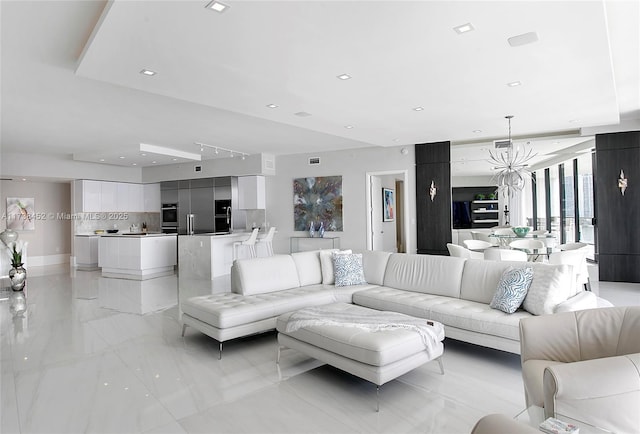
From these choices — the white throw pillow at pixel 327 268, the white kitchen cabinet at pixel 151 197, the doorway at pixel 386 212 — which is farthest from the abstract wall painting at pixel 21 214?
the white throw pillow at pixel 327 268

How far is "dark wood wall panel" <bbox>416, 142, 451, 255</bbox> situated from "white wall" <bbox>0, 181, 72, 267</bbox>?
1057 cm

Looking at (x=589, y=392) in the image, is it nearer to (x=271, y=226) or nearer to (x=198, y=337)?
(x=198, y=337)

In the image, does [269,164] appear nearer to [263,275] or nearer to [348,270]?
[348,270]

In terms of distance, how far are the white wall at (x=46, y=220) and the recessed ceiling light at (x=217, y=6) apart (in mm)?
11557

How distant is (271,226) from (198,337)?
6263 millimetres

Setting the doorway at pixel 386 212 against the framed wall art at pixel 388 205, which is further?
the framed wall art at pixel 388 205

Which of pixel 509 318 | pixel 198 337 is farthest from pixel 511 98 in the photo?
pixel 198 337

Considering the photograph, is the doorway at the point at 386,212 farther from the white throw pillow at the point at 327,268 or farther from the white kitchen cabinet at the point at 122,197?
the white kitchen cabinet at the point at 122,197

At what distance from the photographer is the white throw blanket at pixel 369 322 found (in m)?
3.16

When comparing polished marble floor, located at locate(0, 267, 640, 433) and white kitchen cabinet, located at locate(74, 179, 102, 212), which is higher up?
white kitchen cabinet, located at locate(74, 179, 102, 212)

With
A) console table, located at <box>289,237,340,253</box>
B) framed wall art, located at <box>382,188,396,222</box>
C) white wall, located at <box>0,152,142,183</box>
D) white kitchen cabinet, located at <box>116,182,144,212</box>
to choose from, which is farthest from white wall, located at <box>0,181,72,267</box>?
framed wall art, located at <box>382,188,396,222</box>

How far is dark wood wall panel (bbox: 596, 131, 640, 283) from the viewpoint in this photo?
7.27 metres

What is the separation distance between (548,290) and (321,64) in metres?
2.89

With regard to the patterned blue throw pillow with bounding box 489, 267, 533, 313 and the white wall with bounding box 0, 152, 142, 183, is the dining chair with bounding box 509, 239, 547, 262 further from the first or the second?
the white wall with bounding box 0, 152, 142, 183
